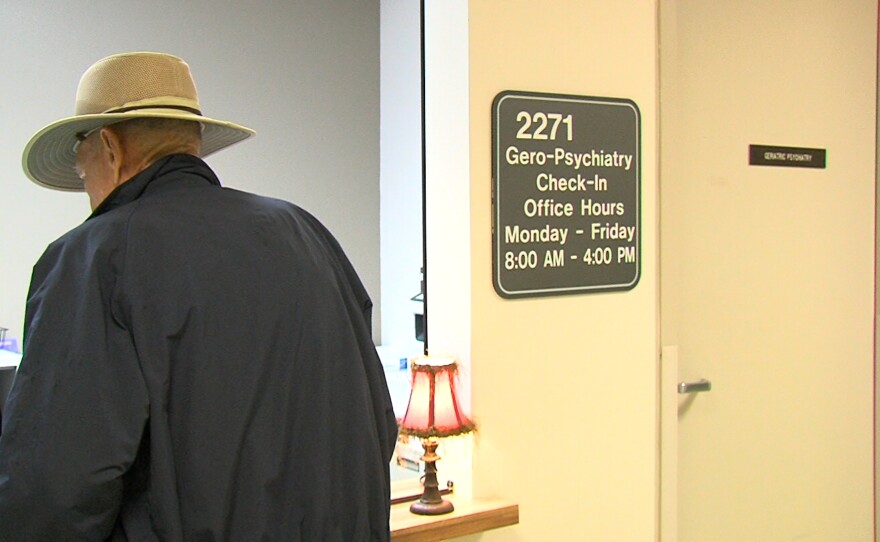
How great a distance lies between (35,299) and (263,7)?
2997mm

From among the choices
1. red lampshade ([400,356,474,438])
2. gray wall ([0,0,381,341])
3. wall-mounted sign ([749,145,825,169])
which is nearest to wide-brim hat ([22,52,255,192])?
red lampshade ([400,356,474,438])

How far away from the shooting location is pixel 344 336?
1.40 metres

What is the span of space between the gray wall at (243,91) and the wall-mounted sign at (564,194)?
6.77 feet

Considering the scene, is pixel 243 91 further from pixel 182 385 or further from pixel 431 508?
pixel 182 385

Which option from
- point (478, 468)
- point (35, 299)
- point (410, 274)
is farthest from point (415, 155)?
point (35, 299)

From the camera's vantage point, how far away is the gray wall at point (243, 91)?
3527 millimetres

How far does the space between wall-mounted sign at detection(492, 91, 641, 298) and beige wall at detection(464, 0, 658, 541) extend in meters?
0.03

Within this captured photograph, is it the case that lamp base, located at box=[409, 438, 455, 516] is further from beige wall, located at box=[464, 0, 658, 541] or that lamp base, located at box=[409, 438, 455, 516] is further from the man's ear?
the man's ear

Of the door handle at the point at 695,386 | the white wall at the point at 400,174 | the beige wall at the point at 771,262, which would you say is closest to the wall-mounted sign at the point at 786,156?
the beige wall at the point at 771,262

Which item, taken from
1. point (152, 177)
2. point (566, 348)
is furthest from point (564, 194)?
point (152, 177)

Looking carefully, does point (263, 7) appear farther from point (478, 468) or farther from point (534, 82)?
point (478, 468)

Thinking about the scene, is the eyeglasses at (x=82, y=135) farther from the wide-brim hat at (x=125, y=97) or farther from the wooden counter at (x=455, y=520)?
the wooden counter at (x=455, y=520)

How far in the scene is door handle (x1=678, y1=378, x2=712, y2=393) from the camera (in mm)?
2549

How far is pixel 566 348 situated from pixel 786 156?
1.01 metres
